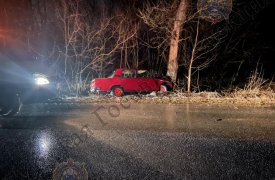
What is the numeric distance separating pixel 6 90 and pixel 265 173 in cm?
855

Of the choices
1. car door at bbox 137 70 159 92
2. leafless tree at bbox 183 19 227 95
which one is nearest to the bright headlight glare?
car door at bbox 137 70 159 92

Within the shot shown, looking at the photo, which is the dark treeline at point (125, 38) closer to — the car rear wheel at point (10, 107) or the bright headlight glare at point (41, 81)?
the bright headlight glare at point (41, 81)

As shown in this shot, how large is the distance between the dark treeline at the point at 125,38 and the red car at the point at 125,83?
269 centimetres

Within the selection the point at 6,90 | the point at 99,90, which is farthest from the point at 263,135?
the point at 99,90

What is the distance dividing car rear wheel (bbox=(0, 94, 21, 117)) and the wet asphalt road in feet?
1.46

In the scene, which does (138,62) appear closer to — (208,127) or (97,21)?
(97,21)

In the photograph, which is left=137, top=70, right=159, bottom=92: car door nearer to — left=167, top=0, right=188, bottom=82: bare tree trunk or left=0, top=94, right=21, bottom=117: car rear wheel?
left=167, top=0, right=188, bottom=82: bare tree trunk

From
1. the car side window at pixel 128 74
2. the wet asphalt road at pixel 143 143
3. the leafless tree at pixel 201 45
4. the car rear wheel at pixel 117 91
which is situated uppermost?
the leafless tree at pixel 201 45

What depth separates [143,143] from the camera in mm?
7027

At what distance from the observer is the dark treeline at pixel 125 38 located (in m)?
20.0

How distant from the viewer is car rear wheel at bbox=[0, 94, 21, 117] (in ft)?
35.0

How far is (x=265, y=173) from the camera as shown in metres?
5.19

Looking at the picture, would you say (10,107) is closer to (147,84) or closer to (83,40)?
(147,84)

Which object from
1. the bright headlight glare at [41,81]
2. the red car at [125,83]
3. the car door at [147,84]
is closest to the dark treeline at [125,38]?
the red car at [125,83]
